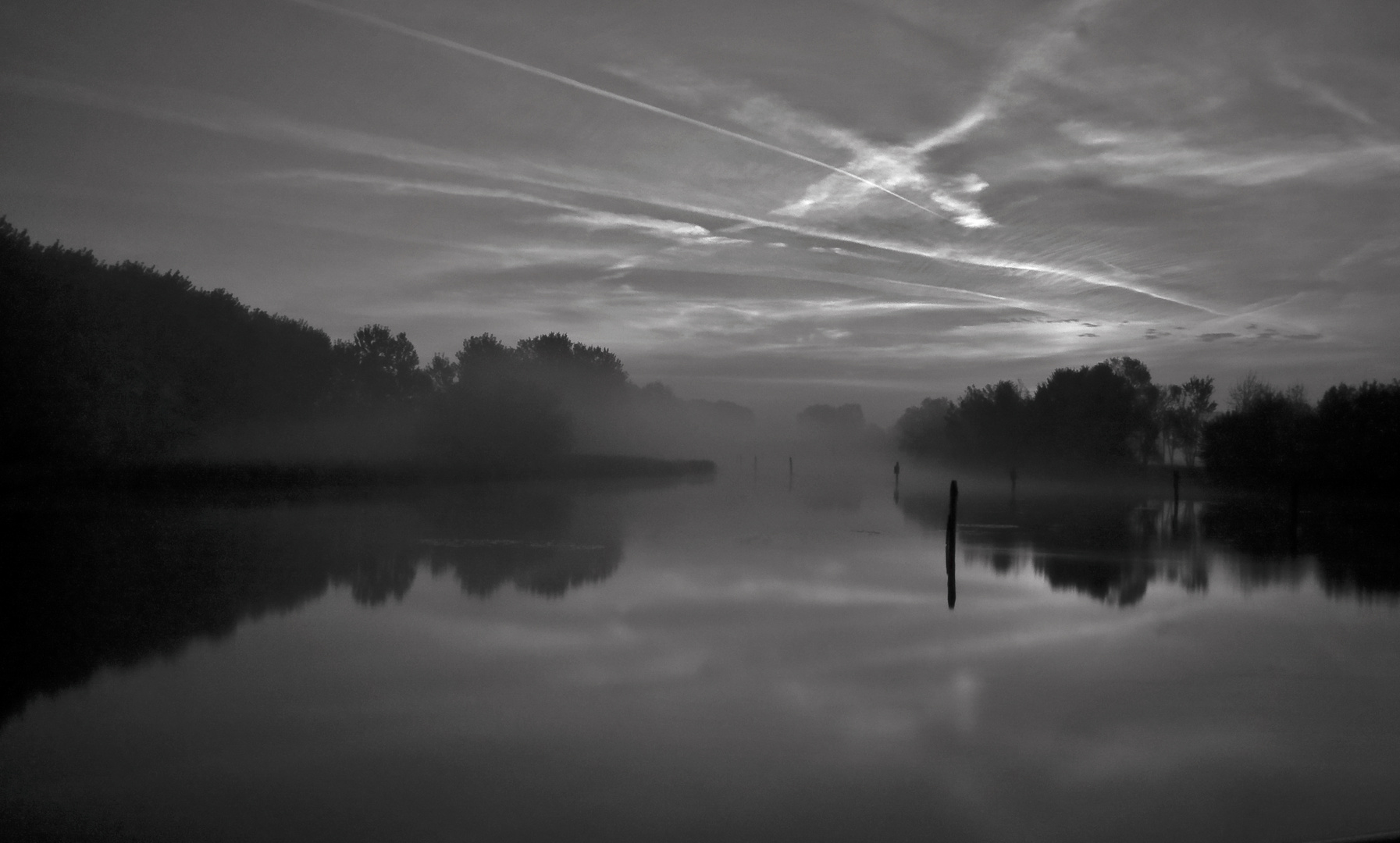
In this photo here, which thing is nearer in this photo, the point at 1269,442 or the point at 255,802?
the point at 255,802

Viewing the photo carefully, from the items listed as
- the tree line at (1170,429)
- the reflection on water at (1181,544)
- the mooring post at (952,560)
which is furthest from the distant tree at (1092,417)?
the mooring post at (952,560)

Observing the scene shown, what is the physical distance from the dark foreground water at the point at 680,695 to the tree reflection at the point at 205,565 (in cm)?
12

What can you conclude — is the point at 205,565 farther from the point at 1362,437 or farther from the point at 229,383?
the point at 1362,437

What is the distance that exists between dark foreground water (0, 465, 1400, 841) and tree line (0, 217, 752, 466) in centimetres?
1697

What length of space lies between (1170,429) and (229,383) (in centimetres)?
8701

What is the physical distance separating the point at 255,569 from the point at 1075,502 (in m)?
44.5

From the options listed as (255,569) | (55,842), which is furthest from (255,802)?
(255,569)

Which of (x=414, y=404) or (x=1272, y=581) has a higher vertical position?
(x=414, y=404)

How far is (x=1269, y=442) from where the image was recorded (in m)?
61.3

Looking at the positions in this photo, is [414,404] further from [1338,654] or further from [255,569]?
[1338,654]

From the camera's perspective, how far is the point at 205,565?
19.4 metres

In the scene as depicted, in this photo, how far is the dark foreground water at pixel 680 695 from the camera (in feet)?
24.2

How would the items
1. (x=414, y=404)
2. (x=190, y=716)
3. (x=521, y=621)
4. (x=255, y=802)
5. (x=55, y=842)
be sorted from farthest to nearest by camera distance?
(x=414, y=404) < (x=521, y=621) < (x=190, y=716) < (x=255, y=802) < (x=55, y=842)

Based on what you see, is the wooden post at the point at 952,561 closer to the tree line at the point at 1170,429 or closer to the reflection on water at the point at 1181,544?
the reflection on water at the point at 1181,544
